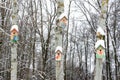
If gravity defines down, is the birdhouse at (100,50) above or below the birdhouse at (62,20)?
below

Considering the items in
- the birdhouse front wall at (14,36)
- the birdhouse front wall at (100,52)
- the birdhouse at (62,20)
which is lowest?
the birdhouse front wall at (100,52)

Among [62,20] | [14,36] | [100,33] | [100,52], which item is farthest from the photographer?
[14,36]

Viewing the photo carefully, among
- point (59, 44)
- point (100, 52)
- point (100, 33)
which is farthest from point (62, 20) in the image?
point (100, 52)

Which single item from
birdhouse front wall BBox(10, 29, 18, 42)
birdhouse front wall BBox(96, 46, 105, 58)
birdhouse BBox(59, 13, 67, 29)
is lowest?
birdhouse front wall BBox(96, 46, 105, 58)

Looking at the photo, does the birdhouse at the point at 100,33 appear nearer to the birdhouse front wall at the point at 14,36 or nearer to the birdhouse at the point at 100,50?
the birdhouse at the point at 100,50

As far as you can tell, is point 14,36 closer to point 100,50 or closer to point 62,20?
point 62,20

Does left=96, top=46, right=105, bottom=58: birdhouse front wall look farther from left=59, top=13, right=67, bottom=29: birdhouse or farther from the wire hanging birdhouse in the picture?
left=59, top=13, right=67, bottom=29: birdhouse

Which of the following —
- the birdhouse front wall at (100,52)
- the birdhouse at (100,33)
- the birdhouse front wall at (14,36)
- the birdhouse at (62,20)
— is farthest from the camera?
the birdhouse front wall at (14,36)

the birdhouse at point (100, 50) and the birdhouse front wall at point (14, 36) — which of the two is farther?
the birdhouse front wall at point (14, 36)

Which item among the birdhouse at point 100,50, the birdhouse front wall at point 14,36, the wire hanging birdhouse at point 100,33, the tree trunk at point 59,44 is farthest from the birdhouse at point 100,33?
the birdhouse front wall at point 14,36

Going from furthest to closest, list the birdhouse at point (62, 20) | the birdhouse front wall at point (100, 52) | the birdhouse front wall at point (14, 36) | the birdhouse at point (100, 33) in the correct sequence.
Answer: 1. the birdhouse front wall at point (14, 36)
2. the birdhouse at point (62, 20)
3. the birdhouse at point (100, 33)
4. the birdhouse front wall at point (100, 52)

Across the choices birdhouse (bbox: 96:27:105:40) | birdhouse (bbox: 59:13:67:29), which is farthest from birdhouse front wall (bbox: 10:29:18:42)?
birdhouse (bbox: 96:27:105:40)

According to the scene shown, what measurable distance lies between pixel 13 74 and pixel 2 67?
8.10 meters

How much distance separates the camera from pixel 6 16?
13.1 meters
